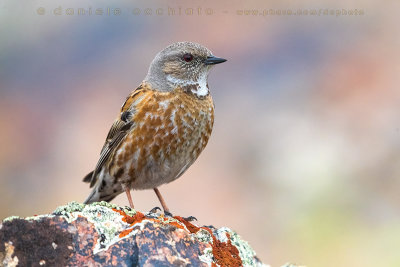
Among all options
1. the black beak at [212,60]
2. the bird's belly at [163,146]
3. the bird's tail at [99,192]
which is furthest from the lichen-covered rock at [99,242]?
the black beak at [212,60]

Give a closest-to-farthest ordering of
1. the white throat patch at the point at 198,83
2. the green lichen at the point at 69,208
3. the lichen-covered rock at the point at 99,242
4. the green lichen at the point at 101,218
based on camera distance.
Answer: the lichen-covered rock at the point at 99,242, the green lichen at the point at 101,218, the green lichen at the point at 69,208, the white throat patch at the point at 198,83

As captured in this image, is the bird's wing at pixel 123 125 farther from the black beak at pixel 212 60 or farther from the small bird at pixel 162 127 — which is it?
the black beak at pixel 212 60

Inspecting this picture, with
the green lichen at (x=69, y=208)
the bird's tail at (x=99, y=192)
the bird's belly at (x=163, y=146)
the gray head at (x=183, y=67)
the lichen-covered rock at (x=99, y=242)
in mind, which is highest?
the gray head at (x=183, y=67)

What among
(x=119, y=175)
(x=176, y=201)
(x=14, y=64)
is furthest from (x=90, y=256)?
(x=14, y=64)

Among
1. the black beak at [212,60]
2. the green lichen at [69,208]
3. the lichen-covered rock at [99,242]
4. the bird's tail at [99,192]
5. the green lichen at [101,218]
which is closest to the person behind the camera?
the lichen-covered rock at [99,242]

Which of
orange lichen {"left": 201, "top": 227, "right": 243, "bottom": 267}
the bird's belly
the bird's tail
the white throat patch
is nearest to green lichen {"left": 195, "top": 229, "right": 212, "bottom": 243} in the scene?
orange lichen {"left": 201, "top": 227, "right": 243, "bottom": 267}

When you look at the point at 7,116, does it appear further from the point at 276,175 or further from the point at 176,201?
the point at 276,175

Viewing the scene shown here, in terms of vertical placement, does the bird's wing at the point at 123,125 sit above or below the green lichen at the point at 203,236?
above
